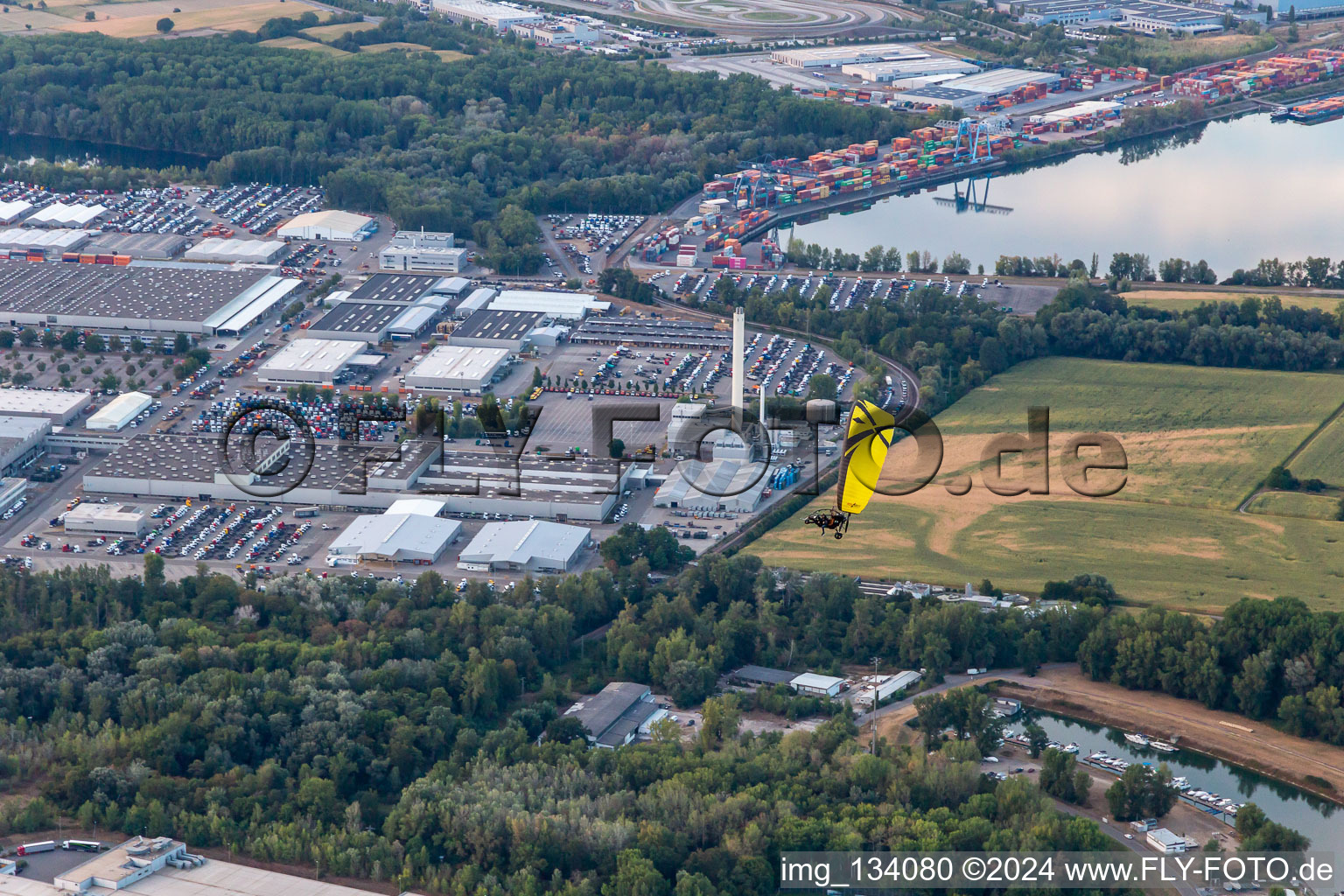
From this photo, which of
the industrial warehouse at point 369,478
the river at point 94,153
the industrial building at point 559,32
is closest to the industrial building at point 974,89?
the industrial building at point 559,32

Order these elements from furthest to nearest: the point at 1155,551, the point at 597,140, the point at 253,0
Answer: the point at 253,0 → the point at 597,140 → the point at 1155,551

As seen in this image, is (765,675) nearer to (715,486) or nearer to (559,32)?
(715,486)

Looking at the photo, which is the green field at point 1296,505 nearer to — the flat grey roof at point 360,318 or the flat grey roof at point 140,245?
the flat grey roof at point 360,318

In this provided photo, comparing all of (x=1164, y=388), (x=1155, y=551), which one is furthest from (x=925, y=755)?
(x=1164, y=388)

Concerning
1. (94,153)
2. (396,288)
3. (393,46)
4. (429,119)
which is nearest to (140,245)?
(396,288)

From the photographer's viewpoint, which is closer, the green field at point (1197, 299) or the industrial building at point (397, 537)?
the industrial building at point (397, 537)

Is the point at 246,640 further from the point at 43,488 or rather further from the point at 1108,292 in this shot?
the point at 1108,292

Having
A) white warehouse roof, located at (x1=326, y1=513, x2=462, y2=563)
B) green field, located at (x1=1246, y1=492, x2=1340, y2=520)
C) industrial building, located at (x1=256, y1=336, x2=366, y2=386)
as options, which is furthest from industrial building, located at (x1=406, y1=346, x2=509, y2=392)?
green field, located at (x1=1246, y1=492, x2=1340, y2=520)
